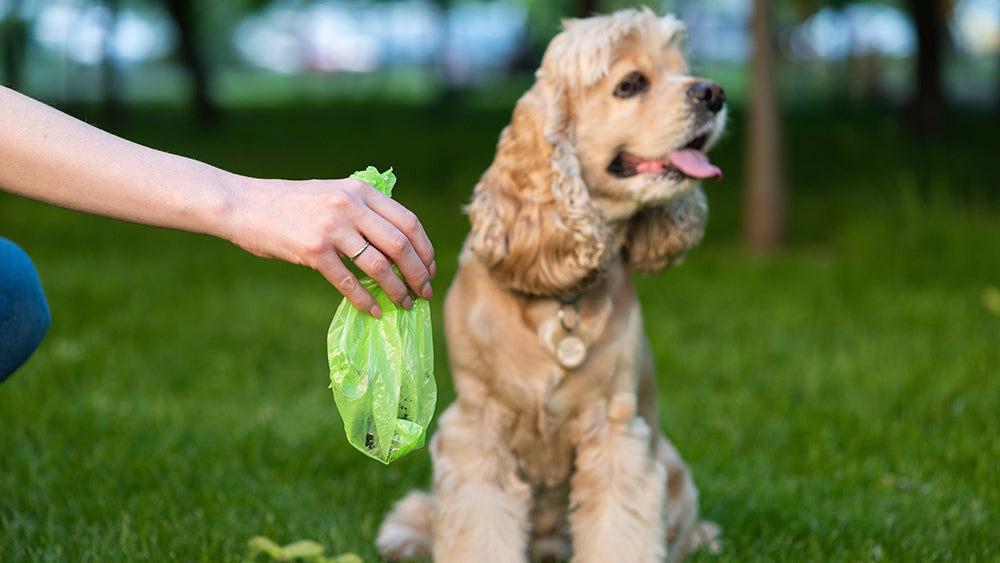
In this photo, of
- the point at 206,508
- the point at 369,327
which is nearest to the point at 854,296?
the point at 206,508

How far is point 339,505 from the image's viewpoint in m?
3.43

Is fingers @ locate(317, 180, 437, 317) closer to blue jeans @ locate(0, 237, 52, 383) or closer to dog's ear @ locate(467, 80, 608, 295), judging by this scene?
dog's ear @ locate(467, 80, 608, 295)

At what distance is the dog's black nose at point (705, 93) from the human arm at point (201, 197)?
1.29 m

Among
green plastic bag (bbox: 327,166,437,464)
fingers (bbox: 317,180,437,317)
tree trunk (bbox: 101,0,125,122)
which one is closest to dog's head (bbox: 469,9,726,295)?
green plastic bag (bbox: 327,166,437,464)

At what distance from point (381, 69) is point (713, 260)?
122ft

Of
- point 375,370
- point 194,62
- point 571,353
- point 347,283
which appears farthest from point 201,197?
point 194,62

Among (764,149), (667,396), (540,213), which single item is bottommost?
(667,396)

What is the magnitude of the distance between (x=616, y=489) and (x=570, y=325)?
46cm

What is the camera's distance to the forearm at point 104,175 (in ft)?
5.89

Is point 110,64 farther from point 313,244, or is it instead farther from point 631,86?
point 313,244

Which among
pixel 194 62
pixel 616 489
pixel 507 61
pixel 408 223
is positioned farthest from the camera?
pixel 507 61

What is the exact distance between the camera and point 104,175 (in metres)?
1.81

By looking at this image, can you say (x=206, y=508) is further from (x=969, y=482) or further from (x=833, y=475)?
(x=969, y=482)

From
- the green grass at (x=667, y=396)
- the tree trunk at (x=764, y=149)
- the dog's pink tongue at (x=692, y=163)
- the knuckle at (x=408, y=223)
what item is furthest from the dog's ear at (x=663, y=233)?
the tree trunk at (x=764, y=149)
